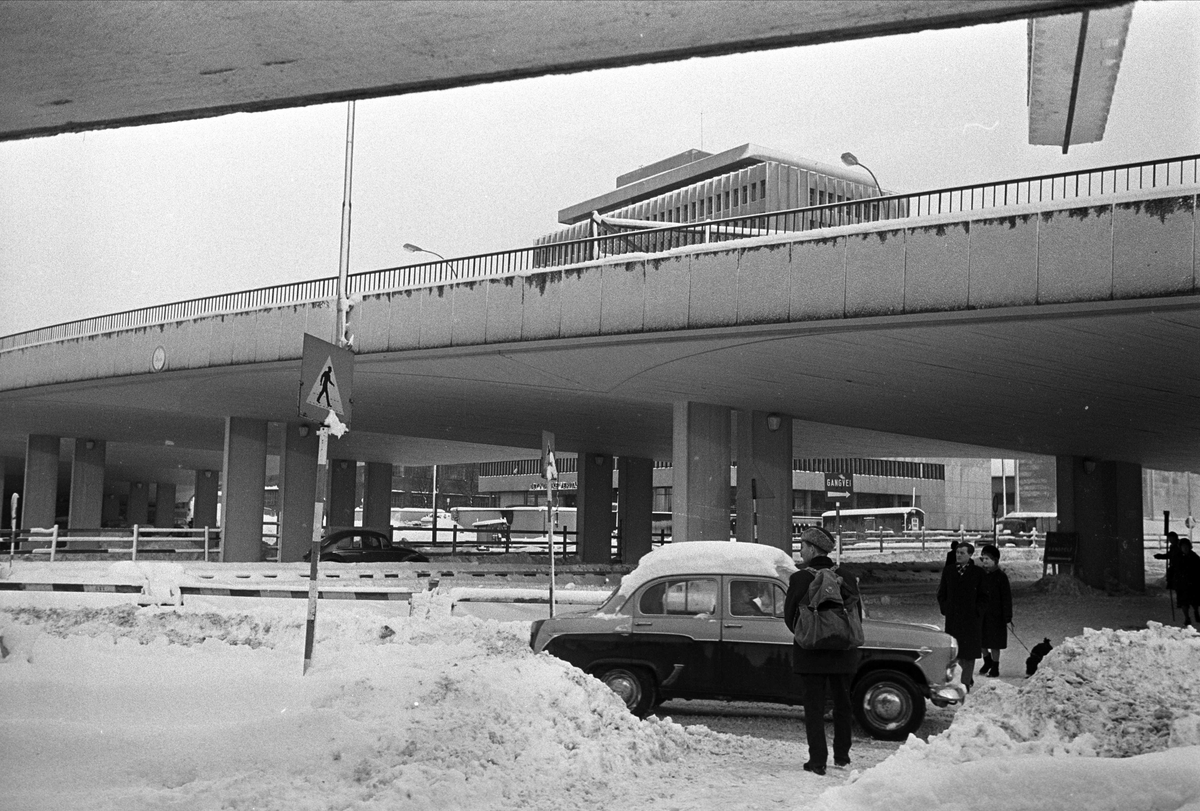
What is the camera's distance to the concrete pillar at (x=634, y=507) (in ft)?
130

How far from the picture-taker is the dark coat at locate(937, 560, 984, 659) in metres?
12.3

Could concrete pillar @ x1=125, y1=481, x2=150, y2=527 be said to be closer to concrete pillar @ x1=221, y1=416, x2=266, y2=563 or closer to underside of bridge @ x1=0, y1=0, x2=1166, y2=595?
underside of bridge @ x1=0, y1=0, x2=1166, y2=595

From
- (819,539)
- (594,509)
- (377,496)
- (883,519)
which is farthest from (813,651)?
(883,519)

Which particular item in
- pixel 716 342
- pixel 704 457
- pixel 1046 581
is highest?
pixel 716 342

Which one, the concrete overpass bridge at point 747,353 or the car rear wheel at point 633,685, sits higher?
the concrete overpass bridge at point 747,353

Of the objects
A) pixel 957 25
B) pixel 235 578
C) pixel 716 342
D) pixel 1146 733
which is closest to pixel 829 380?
pixel 716 342

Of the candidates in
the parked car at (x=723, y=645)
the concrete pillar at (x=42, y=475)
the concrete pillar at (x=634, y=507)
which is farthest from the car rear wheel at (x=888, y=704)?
the concrete pillar at (x=42, y=475)

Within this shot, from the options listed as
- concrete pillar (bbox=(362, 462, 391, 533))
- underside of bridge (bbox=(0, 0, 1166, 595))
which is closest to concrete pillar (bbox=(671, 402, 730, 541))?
underside of bridge (bbox=(0, 0, 1166, 595))

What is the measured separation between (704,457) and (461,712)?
676 inches

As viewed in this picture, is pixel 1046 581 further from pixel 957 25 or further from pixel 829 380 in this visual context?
pixel 957 25

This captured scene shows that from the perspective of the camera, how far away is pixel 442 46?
4.67 meters

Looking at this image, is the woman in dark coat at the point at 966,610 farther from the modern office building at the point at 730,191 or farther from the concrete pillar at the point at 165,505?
the concrete pillar at the point at 165,505

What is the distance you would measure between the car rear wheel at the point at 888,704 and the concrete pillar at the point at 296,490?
2491cm

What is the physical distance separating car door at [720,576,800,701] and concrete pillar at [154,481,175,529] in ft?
247
